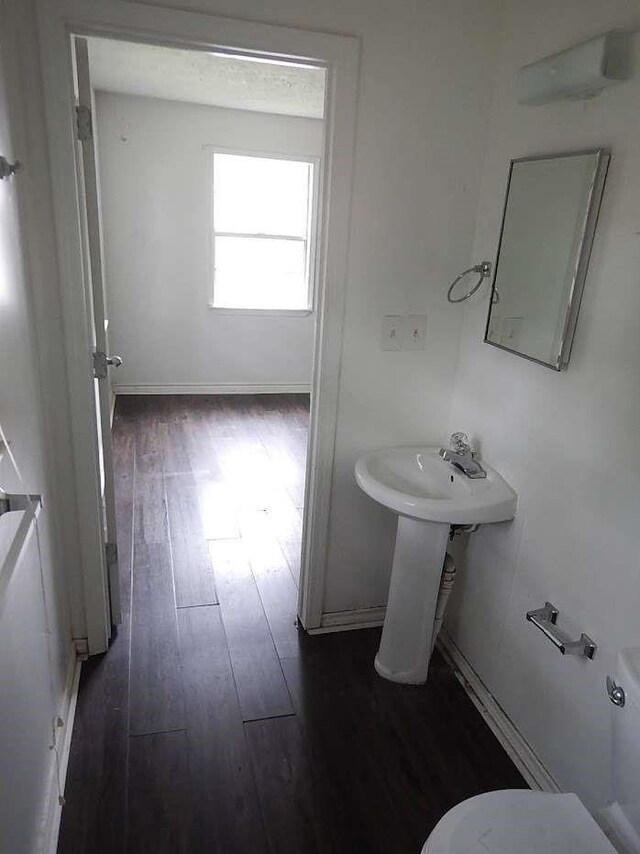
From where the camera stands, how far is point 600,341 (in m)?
1.48

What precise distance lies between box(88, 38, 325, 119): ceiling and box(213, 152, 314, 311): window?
0.48 meters

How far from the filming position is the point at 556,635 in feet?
5.25

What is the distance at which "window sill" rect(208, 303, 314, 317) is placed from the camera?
5129 mm

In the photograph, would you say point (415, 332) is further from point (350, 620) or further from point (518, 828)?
point (518, 828)

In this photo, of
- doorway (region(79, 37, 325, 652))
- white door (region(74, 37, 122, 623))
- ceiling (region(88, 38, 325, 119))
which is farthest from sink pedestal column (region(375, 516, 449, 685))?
ceiling (region(88, 38, 325, 119))

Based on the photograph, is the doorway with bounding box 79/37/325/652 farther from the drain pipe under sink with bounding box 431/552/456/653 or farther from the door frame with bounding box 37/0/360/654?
the drain pipe under sink with bounding box 431/552/456/653

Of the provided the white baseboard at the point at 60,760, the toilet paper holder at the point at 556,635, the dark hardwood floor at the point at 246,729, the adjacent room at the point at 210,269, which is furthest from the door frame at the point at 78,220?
the adjacent room at the point at 210,269

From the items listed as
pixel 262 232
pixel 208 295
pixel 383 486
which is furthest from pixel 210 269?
pixel 383 486

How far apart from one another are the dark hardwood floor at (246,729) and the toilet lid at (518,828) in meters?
0.49

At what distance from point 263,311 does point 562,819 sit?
453cm

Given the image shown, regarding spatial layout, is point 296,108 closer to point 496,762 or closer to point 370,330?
point 370,330

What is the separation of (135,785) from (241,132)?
4494 millimetres

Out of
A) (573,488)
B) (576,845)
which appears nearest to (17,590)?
(576,845)

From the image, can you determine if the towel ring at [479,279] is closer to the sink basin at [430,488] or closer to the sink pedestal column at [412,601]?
the sink basin at [430,488]
